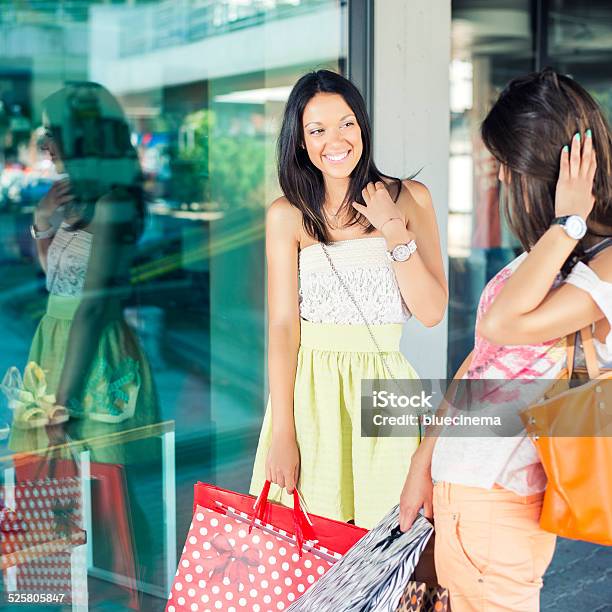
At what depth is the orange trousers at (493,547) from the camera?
165 centimetres

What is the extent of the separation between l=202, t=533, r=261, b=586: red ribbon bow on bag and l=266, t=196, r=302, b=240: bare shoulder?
2.43ft

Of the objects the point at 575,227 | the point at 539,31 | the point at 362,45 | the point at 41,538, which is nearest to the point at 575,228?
the point at 575,227

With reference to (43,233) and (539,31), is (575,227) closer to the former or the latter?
(43,233)

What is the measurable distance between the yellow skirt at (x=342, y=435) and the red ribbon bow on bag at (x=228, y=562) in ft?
0.68

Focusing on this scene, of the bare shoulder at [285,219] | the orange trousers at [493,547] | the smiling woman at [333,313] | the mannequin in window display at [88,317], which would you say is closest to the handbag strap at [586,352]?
the orange trousers at [493,547]

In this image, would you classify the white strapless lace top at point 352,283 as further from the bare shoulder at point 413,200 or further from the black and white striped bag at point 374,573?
the black and white striped bag at point 374,573

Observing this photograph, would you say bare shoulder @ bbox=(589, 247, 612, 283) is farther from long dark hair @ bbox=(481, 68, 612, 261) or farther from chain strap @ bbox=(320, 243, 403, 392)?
chain strap @ bbox=(320, 243, 403, 392)

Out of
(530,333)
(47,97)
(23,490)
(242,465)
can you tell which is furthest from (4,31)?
(530,333)

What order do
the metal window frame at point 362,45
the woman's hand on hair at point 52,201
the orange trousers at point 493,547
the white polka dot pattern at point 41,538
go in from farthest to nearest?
1. the metal window frame at point 362,45
2. the woman's hand on hair at point 52,201
3. the white polka dot pattern at point 41,538
4. the orange trousers at point 493,547

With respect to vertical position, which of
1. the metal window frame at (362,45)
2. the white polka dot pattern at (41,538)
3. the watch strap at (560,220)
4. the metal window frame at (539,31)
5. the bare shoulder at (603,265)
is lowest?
the white polka dot pattern at (41,538)

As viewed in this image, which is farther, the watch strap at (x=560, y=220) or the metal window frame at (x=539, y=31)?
the metal window frame at (x=539, y=31)

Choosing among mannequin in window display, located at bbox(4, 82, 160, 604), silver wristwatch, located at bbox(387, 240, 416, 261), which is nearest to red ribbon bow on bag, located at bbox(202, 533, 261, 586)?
silver wristwatch, located at bbox(387, 240, 416, 261)

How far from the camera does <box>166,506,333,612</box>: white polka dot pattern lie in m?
2.06

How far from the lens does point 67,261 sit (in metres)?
3.57
